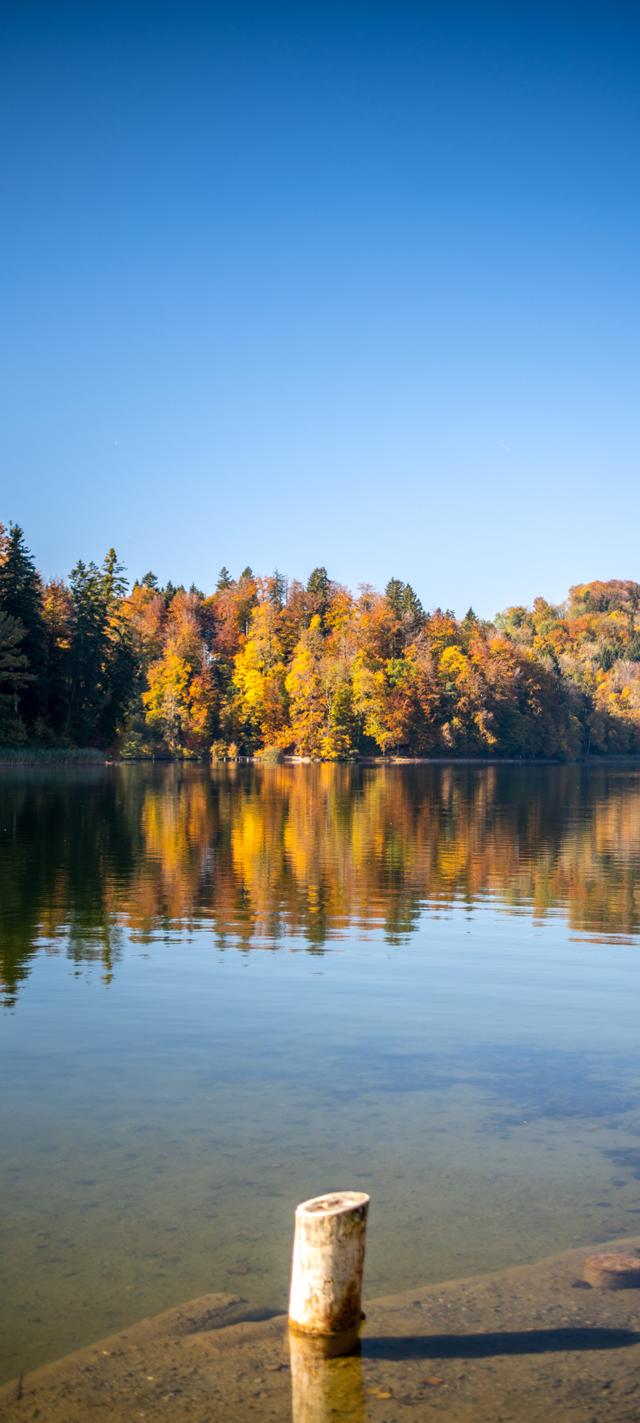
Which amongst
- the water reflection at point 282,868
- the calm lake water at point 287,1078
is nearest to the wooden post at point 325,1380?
the calm lake water at point 287,1078

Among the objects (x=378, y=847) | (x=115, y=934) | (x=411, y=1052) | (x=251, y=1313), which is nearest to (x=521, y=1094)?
(x=411, y=1052)

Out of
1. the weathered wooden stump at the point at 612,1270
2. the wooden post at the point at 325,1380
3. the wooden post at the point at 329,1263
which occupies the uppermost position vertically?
the wooden post at the point at 329,1263

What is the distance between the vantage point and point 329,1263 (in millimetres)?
5691

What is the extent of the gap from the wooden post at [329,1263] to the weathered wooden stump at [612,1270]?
1.53m

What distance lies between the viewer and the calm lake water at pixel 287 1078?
23.6ft

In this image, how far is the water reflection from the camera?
1991 centimetres

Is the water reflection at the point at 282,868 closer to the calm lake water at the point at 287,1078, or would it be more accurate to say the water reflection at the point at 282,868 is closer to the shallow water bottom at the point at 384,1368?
the calm lake water at the point at 287,1078

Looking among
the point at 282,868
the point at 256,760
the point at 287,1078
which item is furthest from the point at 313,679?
the point at 287,1078

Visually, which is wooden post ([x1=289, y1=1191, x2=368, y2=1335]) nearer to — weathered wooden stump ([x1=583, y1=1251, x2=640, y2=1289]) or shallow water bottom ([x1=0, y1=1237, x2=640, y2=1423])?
shallow water bottom ([x1=0, y1=1237, x2=640, y2=1423])

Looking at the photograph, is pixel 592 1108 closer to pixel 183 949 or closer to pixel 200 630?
pixel 183 949

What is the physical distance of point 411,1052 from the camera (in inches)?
464

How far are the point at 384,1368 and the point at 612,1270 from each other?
1.68 m

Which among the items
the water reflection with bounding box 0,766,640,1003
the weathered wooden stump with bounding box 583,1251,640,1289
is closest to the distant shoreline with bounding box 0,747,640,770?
the water reflection with bounding box 0,766,640,1003

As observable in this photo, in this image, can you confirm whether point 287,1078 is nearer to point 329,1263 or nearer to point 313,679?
point 329,1263
